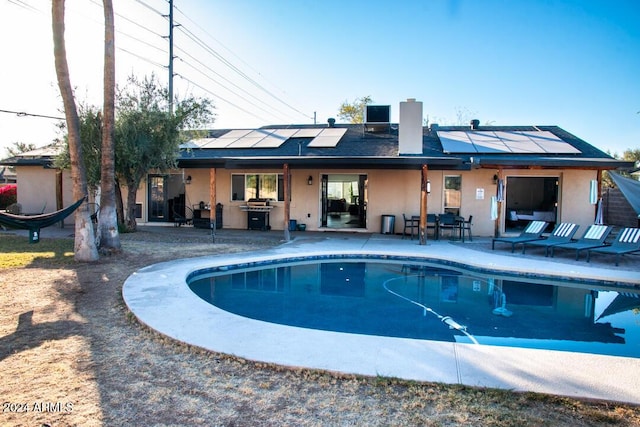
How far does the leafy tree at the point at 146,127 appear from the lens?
1110 cm

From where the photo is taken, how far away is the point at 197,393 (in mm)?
2941

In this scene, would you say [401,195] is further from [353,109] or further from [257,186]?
[353,109]

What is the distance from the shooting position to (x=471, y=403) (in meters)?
2.80

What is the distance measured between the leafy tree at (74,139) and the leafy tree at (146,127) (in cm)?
300

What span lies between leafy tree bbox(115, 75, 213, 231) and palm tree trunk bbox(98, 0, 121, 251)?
262 cm

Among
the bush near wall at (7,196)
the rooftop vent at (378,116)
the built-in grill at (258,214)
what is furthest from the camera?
the bush near wall at (7,196)

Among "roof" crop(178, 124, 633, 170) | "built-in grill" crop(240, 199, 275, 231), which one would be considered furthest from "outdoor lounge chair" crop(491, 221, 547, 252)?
"built-in grill" crop(240, 199, 275, 231)

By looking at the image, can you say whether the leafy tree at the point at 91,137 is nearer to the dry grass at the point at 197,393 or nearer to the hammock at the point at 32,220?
the hammock at the point at 32,220

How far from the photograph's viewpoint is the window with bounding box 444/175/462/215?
42.2 feet

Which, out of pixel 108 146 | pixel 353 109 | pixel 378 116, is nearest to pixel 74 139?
pixel 108 146

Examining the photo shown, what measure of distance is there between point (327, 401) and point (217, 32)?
20.8 metres

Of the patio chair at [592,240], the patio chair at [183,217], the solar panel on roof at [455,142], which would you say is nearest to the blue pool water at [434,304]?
the patio chair at [592,240]

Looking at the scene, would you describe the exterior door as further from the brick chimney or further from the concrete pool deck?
the concrete pool deck

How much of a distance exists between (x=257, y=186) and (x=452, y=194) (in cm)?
669
